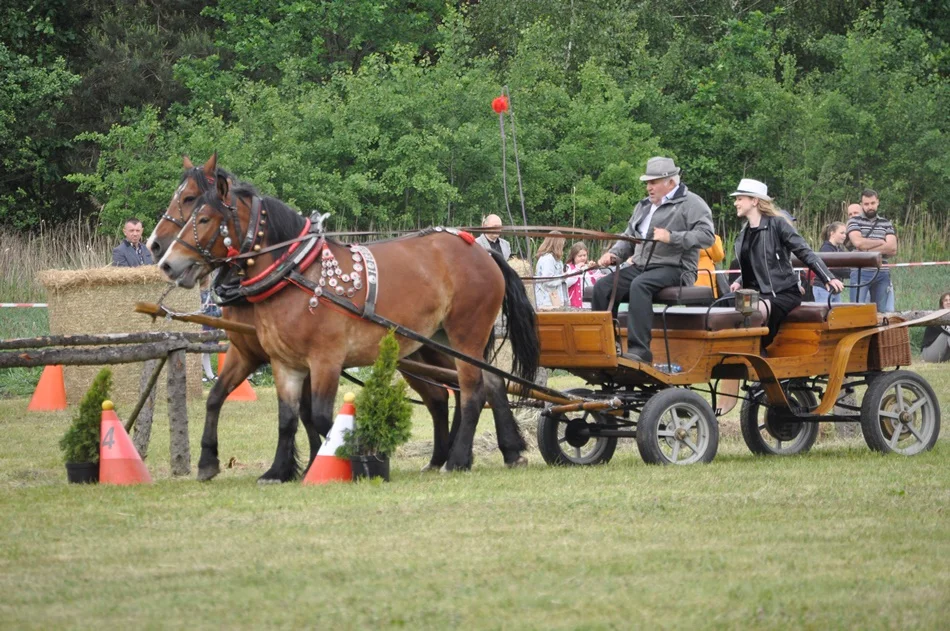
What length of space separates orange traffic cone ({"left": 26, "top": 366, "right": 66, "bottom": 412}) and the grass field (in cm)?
584

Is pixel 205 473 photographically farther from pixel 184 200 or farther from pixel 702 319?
pixel 702 319

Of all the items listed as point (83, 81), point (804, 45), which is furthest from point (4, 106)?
point (804, 45)

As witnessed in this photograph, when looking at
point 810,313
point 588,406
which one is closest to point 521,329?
point 588,406

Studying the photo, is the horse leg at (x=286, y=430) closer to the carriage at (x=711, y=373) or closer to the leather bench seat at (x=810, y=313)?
the carriage at (x=711, y=373)

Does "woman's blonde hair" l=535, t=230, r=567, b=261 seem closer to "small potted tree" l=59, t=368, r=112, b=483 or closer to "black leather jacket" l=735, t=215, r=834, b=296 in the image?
"black leather jacket" l=735, t=215, r=834, b=296

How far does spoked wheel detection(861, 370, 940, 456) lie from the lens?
10719 mm

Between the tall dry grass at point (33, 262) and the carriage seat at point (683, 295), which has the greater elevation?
the tall dry grass at point (33, 262)

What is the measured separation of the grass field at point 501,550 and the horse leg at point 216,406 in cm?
16

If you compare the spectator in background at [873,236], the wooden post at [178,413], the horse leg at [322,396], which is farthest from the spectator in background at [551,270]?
the horse leg at [322,396]

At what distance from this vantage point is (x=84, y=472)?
31.8ft

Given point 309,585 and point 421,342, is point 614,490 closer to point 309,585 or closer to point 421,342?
point 421,342

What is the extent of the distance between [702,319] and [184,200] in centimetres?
350

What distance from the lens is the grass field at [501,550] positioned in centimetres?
564

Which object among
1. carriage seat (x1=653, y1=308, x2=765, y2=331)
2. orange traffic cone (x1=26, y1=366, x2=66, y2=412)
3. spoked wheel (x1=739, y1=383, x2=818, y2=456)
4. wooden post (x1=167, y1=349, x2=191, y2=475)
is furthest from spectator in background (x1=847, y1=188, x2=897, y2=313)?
wooden post (x1=167, y1=349, x2=191, y2=475)
